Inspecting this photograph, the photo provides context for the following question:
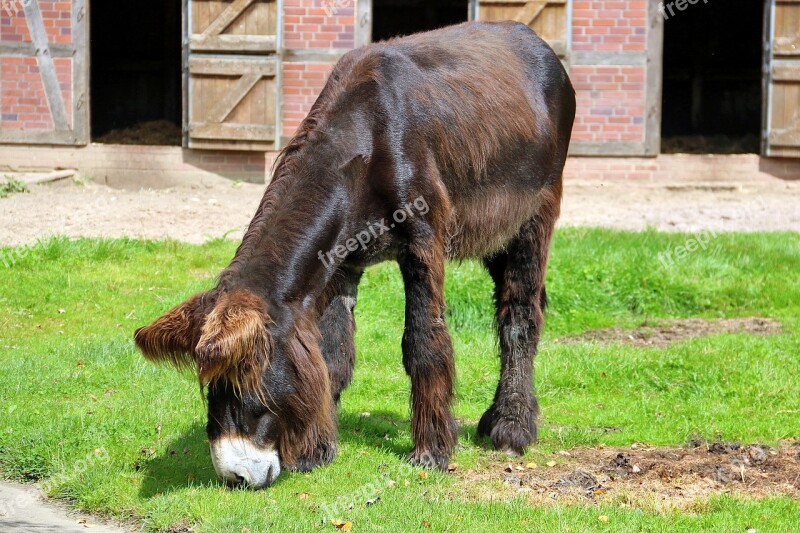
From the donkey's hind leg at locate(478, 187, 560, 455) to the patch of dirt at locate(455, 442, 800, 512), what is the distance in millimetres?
457

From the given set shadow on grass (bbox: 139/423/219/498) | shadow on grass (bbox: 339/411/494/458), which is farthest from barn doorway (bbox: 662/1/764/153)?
shadow on grass (bbox: 139/423/219/498)

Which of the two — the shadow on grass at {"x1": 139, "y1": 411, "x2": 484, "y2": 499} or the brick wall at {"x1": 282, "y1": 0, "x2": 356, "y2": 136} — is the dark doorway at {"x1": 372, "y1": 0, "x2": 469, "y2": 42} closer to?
the brick wall at {"x1": 282, "y1": 0, "x2": 356, "y2": 136}

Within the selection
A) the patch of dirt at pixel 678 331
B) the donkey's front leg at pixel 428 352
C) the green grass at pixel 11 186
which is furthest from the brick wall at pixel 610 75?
the donkey's front leg at pixel 428 352

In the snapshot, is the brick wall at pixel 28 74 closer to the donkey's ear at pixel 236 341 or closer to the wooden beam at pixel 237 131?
the wooden beam at pixel 237 131

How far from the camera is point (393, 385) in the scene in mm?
7312

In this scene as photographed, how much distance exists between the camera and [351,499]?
16.7 ft

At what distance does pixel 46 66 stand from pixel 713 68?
474 inches

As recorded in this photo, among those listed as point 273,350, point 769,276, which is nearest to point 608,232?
point 769,276

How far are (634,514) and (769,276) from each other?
556 centimetres

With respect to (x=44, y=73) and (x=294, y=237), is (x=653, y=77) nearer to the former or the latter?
(x=44, y=73)

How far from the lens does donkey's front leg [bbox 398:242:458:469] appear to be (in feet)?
17.6

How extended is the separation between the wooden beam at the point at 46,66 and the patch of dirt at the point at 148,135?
1.59m

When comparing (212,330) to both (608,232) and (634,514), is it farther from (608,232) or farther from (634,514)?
(608,232)
